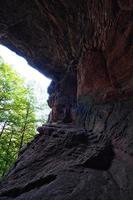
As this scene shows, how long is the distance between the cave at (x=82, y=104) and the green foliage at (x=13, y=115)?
15.3 feet

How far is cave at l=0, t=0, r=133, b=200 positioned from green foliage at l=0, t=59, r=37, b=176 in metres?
4.68

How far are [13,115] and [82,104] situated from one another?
829 cm

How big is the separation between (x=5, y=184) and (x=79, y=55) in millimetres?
8175

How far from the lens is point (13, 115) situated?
2023 centimetres

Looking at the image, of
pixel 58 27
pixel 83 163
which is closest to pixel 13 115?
pixel 58 27

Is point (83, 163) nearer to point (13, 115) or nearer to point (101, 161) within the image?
point (101, 161)

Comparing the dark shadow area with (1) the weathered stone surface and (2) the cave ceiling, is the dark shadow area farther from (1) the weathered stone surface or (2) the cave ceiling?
(2) the cave ceiling

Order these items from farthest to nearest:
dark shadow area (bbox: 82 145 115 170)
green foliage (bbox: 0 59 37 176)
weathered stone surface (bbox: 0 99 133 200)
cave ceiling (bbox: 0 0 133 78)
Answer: green foliage (bbox: 0 59 37 176) < cave ceiling (bbox: 0 0 133 78) < dark shadow area (bbox: 82 145 115 170) < weathered stone surface (bbox: 0 99 133 200)

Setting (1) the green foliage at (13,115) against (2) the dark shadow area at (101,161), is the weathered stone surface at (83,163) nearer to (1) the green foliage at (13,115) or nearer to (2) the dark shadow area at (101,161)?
(2) the dark shadow area at (101,161)

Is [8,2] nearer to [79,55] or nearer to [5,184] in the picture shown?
[79,55]

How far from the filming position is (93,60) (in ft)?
41.4

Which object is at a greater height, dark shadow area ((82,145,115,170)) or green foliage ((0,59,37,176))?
green foliage ((0,59,37,176))

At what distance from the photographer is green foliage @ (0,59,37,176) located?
2003 cm

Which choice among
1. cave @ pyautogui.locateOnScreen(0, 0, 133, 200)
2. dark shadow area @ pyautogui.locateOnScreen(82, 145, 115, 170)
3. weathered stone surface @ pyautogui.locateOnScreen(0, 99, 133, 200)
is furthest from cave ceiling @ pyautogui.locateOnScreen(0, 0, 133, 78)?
dark shadow area @ pyautogui.locateOnScreen(82, 145, 115, 170)
